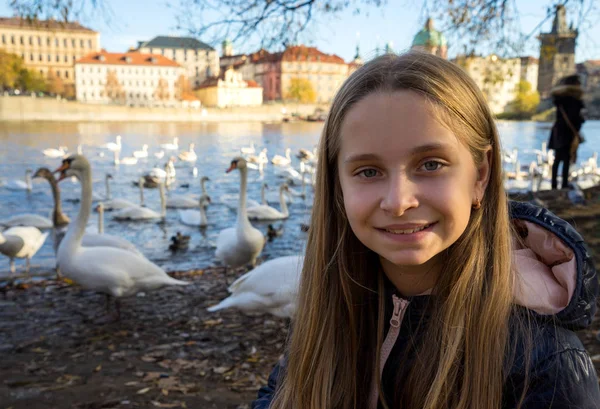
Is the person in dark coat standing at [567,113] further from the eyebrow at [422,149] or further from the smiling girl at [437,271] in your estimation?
the eyebrow at [422,149]

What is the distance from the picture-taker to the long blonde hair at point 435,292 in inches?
41.4

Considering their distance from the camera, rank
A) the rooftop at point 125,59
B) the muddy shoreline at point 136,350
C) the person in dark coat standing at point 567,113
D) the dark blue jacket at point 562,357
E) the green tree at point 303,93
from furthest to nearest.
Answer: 1. the rooftop at point 125,59
2. the green tree at point 303,93
3. the person in dark coat standing at point 567,113
4. the muddy shoreline at point 136,350
5. the dark blue jacket at point 562,357

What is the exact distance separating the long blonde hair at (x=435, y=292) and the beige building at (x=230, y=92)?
289 feet

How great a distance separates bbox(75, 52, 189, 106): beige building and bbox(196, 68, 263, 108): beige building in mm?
3970

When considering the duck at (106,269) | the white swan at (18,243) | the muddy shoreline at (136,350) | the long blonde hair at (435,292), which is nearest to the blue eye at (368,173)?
the long blonde hair at (435,292)

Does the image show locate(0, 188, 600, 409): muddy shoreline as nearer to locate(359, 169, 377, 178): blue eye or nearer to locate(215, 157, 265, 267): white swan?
locate(215, 157, 265, 267): white swan

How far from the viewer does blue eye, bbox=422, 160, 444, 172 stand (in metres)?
1.04

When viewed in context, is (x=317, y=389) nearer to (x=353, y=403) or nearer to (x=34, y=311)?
(x=353, y=403)

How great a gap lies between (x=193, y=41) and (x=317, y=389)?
14.9 ft

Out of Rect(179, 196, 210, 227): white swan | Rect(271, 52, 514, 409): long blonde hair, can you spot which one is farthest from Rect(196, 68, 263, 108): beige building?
Rect(271, 52, 514, 409): long blonde hair

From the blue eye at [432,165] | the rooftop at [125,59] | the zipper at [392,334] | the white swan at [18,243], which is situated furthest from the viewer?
the rooftop at [125,59]

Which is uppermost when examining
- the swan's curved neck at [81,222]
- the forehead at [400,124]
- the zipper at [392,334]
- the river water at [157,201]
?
the forehead at [400,124]

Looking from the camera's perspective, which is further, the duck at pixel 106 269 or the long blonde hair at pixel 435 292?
the duck at pixel 106 269

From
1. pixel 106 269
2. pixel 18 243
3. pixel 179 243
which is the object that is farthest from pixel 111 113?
pixel 106 269
